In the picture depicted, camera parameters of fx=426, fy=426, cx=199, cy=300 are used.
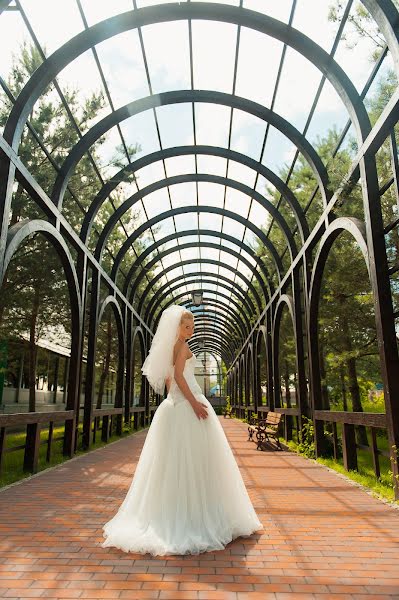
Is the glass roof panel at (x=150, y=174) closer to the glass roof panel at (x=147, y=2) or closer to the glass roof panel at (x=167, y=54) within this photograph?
the glass roof panel at (x=167, y=54)

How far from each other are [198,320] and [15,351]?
2087 centimetres

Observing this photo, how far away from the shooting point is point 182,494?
352cm

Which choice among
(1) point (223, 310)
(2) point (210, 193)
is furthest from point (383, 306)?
(1) point (223, 310)

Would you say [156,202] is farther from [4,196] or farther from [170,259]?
[4,196]

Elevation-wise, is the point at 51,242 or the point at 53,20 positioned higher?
the point at 53,20

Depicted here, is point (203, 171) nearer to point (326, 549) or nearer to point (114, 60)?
point (114, 60)

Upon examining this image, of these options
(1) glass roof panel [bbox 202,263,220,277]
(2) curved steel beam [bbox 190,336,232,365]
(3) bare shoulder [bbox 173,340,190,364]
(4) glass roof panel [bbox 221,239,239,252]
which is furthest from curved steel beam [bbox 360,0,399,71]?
(2) curved steel beam [bbox 190,336,232,365]

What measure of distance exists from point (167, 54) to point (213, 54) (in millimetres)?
988

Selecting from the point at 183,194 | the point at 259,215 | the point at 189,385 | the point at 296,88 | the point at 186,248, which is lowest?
the point at 189,385

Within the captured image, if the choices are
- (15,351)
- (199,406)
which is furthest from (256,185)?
(199,406)

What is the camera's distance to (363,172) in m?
6.47

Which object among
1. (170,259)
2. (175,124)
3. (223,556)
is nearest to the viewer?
(223,556)

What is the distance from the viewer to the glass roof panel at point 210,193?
1510 cm

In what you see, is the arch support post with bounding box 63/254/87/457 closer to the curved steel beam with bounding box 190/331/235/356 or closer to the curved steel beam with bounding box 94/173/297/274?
the curved steel beam with bounding box 94/173/297/274
